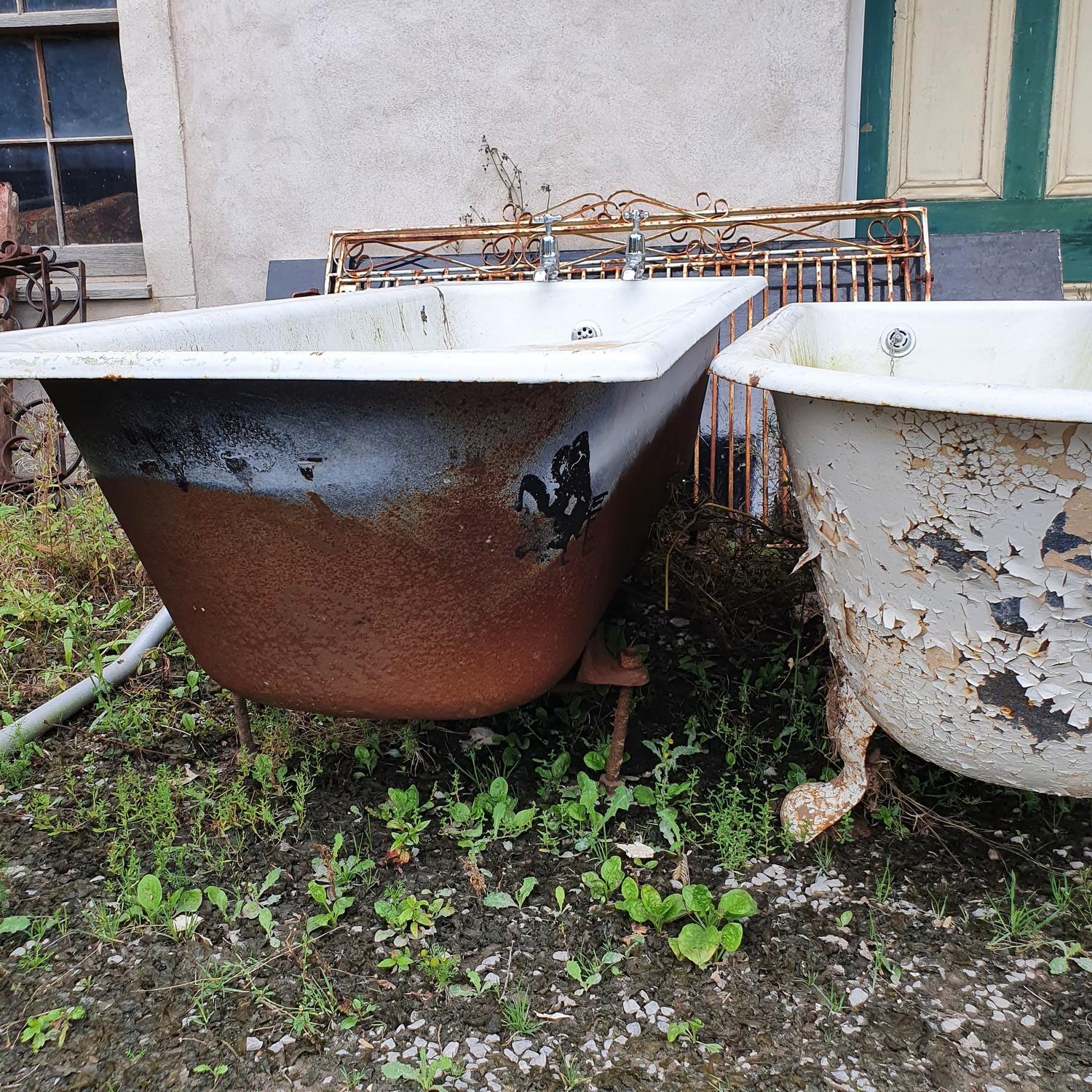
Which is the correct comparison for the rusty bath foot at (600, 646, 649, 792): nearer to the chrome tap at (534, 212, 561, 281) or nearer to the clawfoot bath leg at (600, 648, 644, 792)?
the clawfoot bath leg at (600, 648, 644, 792)

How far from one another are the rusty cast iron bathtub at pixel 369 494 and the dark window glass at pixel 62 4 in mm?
3103

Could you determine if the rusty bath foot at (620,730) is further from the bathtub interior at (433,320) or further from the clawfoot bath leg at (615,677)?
the bathtub interior at (433,320)

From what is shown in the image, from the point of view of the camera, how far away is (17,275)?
3848mm

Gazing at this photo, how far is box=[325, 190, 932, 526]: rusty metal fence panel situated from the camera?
9.43 ft

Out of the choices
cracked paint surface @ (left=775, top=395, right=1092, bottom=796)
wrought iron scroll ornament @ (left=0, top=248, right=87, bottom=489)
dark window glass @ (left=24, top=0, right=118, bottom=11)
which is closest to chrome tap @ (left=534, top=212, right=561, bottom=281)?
cracked paint surface @ (left=775, top=395, right=1092, bottom=796)

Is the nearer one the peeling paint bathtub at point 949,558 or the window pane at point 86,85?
the peeling paint bathtub at point 949,558

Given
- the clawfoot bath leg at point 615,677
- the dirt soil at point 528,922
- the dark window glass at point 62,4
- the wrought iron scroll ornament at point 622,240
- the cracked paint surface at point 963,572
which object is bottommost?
the dirt soil at point 528,922

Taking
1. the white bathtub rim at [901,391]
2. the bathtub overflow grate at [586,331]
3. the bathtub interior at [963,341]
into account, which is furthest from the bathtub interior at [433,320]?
the bathtub interior at [963,341]

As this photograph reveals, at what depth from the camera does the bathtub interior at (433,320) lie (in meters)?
1.63

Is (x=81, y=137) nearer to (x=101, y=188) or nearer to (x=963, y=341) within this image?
(x=101, y=188)

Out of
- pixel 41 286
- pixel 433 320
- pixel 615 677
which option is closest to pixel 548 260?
pixel 433 320

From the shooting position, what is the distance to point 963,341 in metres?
2.11

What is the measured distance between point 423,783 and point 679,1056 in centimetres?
79

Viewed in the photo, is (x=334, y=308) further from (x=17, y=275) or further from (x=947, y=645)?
(x=17, y=275)
